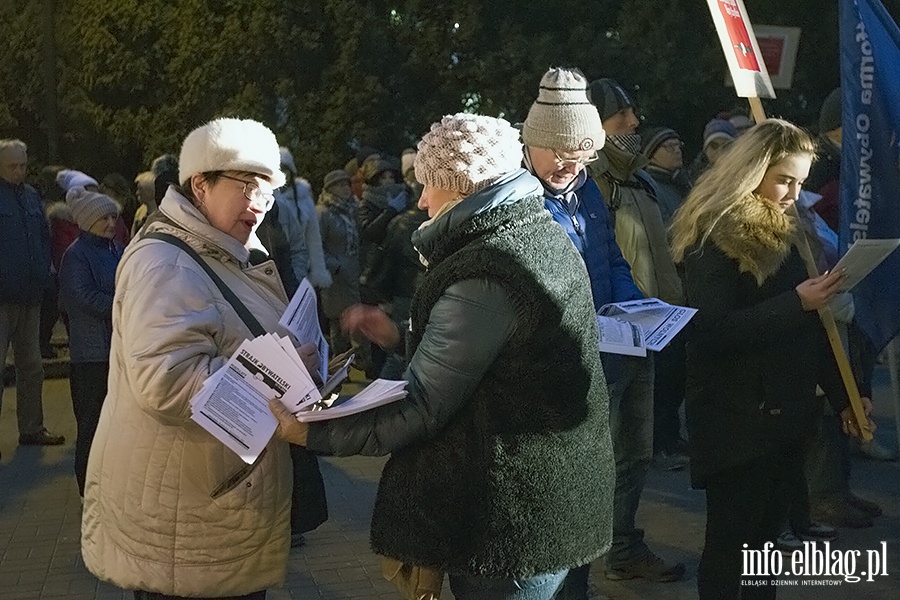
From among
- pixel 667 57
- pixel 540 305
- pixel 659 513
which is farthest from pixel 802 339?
pixel 667 57

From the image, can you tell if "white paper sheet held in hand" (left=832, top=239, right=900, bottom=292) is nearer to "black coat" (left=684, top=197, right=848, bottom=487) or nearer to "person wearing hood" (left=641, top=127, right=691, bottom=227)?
"black coat" (left=684, top=197, right=848, bottom=487)

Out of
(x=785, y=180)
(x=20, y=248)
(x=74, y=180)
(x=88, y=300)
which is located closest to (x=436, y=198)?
(x=785, y=180)

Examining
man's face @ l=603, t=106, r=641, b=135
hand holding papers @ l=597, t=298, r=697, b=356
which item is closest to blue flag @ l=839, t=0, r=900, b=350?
hand holding papers @ l=597, t=298, r=697, b=356

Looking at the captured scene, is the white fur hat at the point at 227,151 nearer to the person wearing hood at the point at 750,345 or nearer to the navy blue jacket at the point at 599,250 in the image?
the navy blue jacket at the point at 599,250

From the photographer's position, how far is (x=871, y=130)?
4102 mm

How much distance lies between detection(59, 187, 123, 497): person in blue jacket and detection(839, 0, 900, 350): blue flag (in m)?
4.16

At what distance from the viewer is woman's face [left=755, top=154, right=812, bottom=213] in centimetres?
379

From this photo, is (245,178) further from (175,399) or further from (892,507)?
(892,507)

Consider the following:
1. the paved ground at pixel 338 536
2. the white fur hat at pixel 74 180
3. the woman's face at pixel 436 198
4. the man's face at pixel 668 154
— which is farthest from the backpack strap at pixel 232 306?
the white fur hat at pixel 74 180

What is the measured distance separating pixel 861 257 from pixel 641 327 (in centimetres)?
79

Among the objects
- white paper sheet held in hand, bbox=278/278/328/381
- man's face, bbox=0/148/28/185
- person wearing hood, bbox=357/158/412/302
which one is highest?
white paper sheet held in hand, bbox=278/278/328/381

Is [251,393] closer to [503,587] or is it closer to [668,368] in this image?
[503,587]

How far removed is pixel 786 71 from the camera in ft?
23.4

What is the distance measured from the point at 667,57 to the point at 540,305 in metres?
14.0
